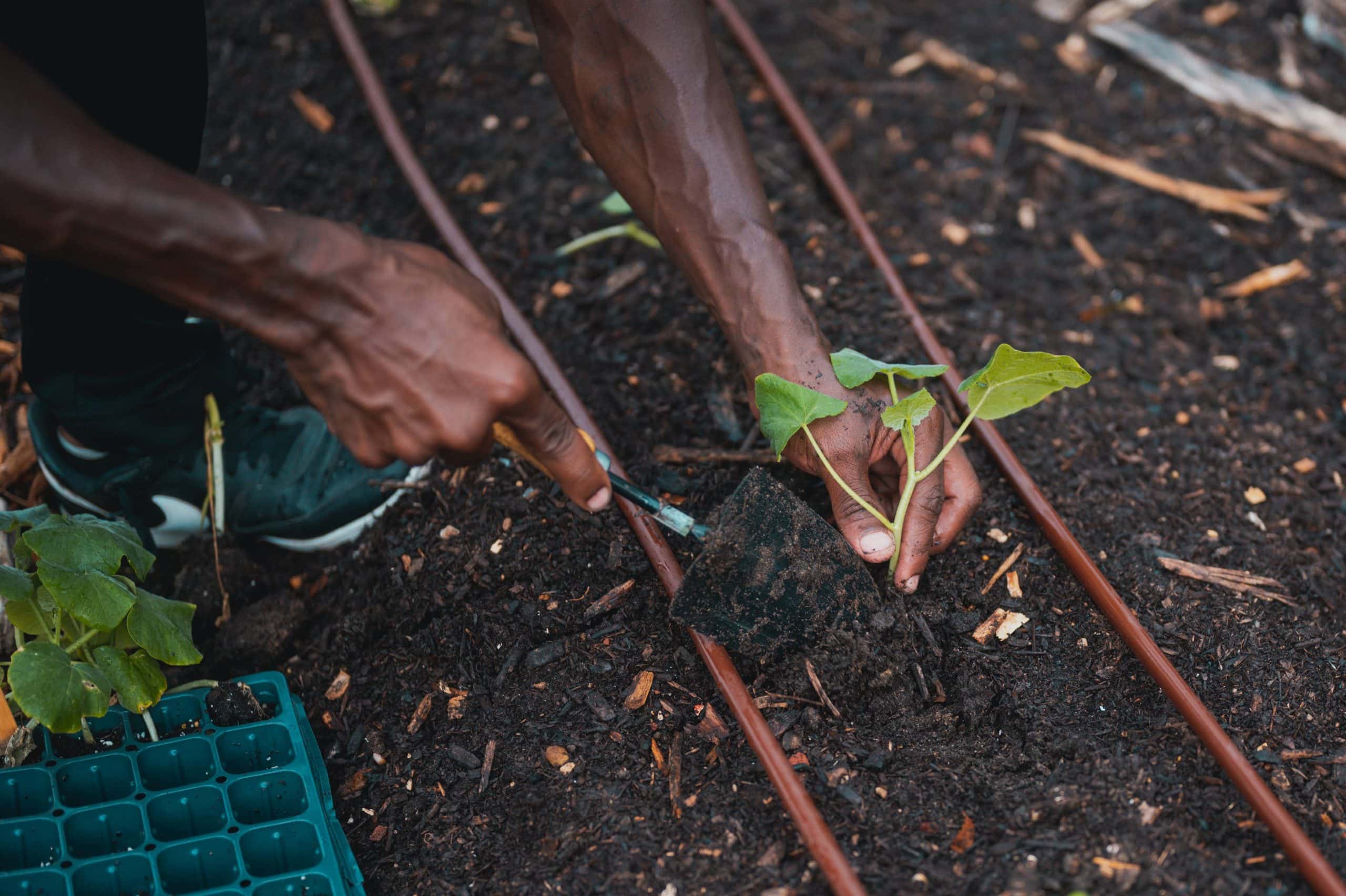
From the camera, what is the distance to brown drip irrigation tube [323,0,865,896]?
63.6 inches

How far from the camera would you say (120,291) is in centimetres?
188

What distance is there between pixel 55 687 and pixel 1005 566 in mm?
1788

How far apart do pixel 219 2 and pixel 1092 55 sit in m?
3.23

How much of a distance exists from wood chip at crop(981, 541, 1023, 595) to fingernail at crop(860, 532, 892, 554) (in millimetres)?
309

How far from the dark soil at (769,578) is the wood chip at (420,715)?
58 cm

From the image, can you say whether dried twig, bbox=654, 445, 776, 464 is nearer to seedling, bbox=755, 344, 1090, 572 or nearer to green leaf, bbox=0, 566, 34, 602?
seedling, bbox=755, 344, 1090, 572

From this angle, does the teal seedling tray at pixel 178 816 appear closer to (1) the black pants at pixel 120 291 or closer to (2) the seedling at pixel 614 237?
(1) the black pants at pixel 120 291

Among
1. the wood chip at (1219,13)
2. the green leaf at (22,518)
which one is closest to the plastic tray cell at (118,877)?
the green leaf at (22,518)

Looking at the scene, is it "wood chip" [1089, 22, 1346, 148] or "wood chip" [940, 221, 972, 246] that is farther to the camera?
"wood chip" [1089, 22, 1346, 148]

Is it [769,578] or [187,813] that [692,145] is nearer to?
[769,578]

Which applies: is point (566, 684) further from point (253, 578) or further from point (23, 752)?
point (23, 752)

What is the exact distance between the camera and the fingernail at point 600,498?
1691mm

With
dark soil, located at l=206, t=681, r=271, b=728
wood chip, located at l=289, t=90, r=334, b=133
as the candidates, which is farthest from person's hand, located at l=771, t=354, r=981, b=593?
wood chip, located at l=289, t=90, r=334, b=133

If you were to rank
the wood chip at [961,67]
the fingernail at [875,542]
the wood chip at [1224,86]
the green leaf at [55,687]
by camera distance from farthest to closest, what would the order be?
the wood chip at [961,67], the wood chip at [1224,86], the fingernail at [875,542], the green leaf at [55,687]
